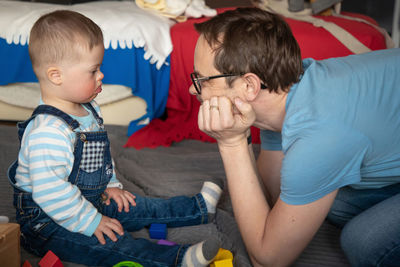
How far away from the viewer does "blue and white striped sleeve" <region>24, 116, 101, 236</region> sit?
1082 mm

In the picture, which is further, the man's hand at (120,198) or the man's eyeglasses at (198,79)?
the man's hand at (120,198)

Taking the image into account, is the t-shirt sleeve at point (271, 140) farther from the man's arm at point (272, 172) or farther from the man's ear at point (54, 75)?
the man's ear at point (54, 75)

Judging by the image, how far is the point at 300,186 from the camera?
954 mm

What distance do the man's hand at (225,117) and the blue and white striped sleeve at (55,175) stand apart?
0.40 meters

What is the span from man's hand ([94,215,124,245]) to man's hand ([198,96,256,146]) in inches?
16.2

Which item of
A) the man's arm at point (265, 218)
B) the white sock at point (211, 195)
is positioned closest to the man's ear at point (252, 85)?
the man's arm at point (265, 218)

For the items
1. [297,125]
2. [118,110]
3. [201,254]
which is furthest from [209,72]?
[118,110]

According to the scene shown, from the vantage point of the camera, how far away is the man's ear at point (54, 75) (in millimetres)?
1136

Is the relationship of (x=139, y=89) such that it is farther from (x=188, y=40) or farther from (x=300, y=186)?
(x=300, y=186)

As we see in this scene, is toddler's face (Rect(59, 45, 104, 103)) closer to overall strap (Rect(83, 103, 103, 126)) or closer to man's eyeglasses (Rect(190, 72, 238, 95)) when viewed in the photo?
overall strap (Rect(83, 103, 103, 126))

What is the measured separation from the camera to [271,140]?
1.43m

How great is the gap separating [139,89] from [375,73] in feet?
4.64

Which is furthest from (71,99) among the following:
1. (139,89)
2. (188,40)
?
(188,40)

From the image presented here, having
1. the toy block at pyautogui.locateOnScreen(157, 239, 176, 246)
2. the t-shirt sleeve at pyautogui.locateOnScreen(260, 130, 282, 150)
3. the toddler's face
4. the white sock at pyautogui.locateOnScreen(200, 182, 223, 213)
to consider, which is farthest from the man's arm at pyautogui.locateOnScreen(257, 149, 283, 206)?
the toddler's face
